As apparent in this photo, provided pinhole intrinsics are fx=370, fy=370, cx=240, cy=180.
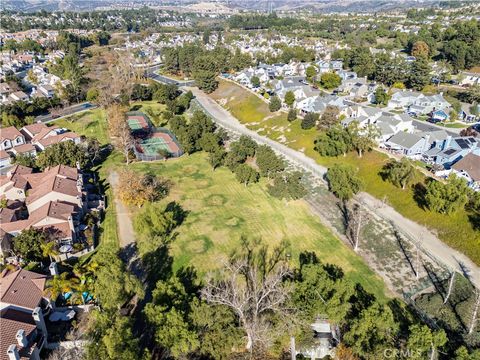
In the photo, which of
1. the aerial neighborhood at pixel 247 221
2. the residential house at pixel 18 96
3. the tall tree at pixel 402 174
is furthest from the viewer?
the residential house at pixel 18 96

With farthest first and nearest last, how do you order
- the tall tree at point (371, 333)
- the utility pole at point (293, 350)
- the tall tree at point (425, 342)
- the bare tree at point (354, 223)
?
the bare tree at point (354, 223), the utility pole at point (293, 350), the tall tree at point (371, 333), the tall tree at point (425, 342)

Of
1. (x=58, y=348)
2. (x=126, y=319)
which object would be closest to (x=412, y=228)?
(x=126, y=319)

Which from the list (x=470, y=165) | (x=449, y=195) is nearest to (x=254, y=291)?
(x=449, y=195)

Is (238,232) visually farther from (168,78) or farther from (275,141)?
(168,78)

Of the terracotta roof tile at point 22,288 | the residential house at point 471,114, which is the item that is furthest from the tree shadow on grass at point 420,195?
the terracotta roof tile at point 22,288

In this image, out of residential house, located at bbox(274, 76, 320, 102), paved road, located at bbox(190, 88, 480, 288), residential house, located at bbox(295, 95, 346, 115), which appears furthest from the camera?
residential house, located at bbox(274, 76, 320, 102)

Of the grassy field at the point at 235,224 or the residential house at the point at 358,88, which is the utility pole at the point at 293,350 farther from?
the residential house at the point at 358,88

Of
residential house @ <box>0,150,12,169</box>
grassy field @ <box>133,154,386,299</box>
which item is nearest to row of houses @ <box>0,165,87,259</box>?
residential house @ <box>0,150,12,169</box>

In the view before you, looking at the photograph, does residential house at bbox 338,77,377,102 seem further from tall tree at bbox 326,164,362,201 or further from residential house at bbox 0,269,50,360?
residential house at bbox 0,269,50,360
